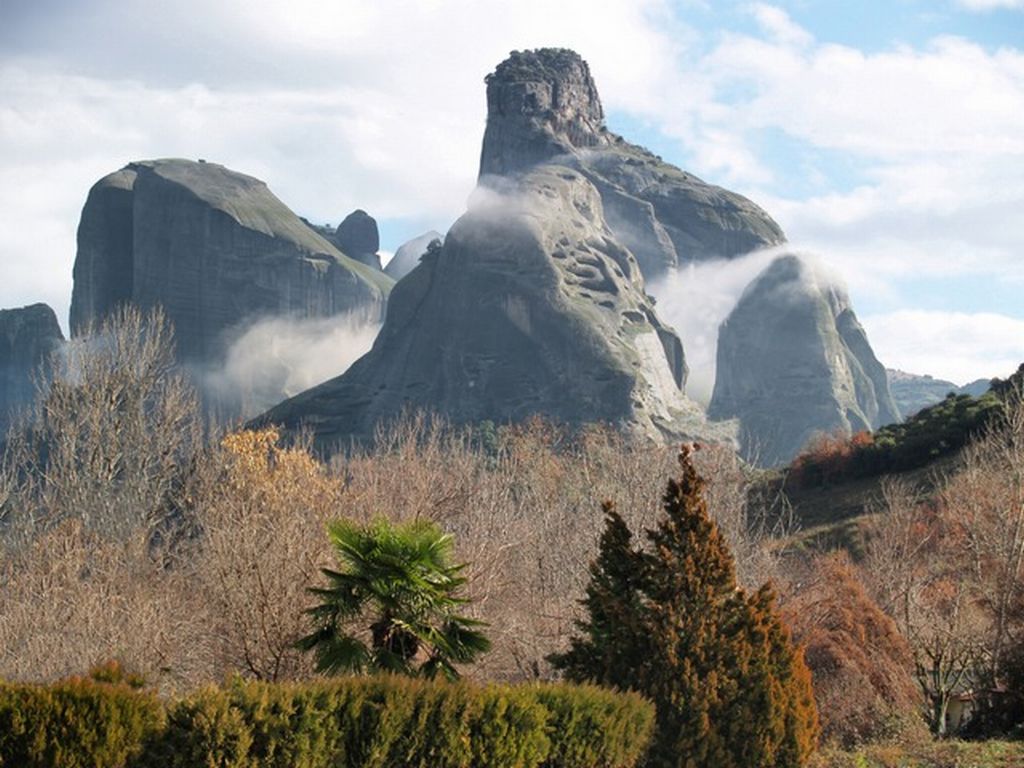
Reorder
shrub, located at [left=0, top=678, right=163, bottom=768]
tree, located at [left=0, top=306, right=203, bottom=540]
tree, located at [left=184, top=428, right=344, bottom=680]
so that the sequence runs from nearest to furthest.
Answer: shrub, located at [left=0, top=678, right=163, bottom=768]
tree, located at [left=184, top=428, right=344, bottom=680]
tree, located at [left=0, top=306, right=203, bottom=540]

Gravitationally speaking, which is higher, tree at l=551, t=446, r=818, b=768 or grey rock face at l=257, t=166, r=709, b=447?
grey rock face at l=257, t=166, r=709, b=447

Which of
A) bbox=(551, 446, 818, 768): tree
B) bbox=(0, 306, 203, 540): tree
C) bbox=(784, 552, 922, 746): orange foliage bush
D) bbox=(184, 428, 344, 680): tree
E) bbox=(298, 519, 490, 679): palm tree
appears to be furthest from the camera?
bbox=(0, 306, 203, 540): tree

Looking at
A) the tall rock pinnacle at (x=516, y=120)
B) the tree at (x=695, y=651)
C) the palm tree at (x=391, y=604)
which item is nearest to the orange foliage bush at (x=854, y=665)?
the tree at (x=695, y=651)

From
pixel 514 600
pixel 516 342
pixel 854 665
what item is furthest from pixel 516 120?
pixel 854 665

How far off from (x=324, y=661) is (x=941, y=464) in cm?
4864

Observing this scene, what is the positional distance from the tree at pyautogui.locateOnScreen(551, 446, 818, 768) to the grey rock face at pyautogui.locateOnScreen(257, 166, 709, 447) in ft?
399

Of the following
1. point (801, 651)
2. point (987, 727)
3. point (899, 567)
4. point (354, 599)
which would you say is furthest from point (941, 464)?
point (354, 599)

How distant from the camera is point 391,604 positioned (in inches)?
578

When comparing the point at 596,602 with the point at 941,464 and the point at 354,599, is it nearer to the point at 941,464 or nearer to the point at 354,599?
the point at 354,599

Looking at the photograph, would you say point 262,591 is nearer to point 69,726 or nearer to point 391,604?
point 391,604

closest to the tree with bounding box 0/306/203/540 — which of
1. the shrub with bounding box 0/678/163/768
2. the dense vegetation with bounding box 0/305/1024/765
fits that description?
the dense vegetation with bounding box 0/305/1024/765

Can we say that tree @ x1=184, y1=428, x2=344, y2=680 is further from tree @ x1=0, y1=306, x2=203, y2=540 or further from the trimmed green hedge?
tree @ x1=0, y1=306, x2=203, y2=540

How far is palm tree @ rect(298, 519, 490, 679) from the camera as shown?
14594 millimetres

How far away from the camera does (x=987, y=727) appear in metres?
22.2
